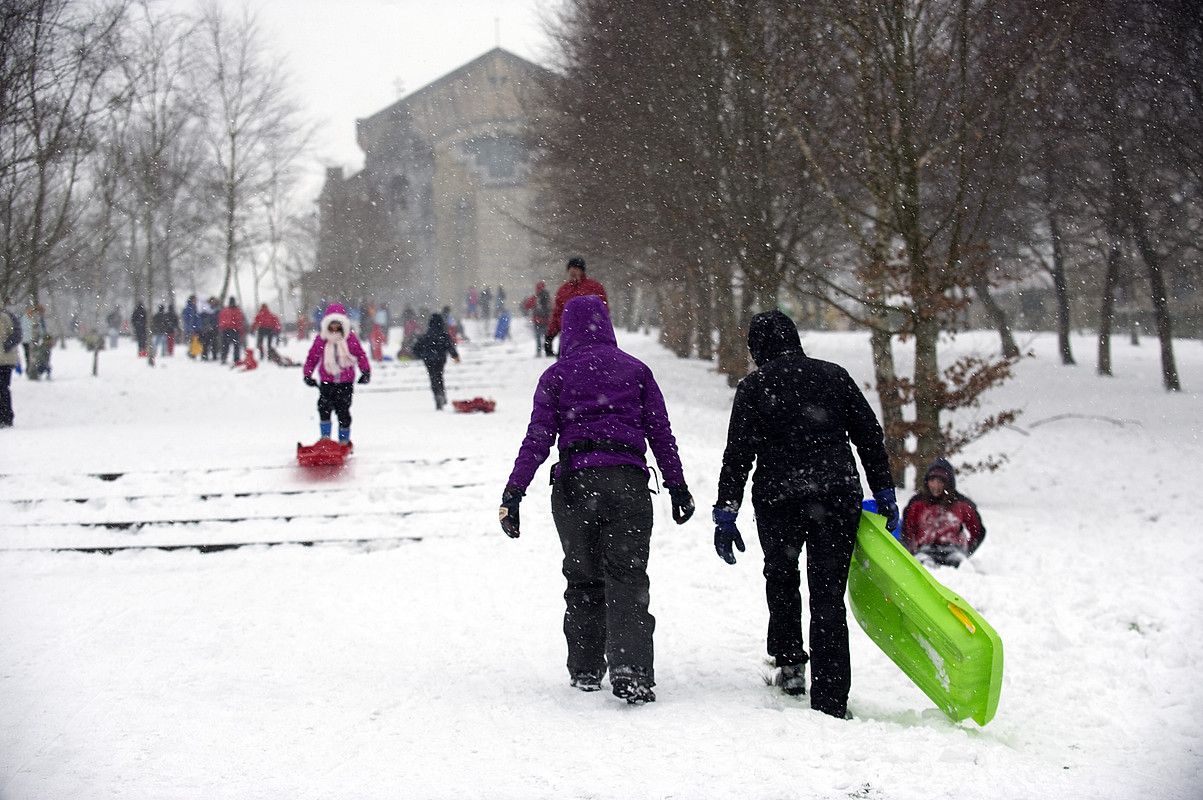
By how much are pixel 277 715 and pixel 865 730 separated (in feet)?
9.04

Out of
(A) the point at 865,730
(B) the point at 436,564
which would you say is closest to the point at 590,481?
(A) the point at 865,730

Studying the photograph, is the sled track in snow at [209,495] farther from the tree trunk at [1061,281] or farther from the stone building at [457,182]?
the stone building at [457,182]

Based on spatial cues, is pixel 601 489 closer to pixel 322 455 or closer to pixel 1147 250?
pixel 322 455

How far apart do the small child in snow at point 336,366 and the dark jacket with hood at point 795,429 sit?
787 centimetres

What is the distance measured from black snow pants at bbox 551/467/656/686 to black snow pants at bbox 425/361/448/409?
12743mm

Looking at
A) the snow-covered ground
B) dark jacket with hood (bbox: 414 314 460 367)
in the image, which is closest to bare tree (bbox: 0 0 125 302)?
the snow-covered ground

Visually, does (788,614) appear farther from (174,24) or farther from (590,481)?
(174,24)

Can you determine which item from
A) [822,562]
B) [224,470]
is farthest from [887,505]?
[224,470]

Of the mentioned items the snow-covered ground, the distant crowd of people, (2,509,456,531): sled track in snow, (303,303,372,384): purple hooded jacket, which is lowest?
the snow-covered ground

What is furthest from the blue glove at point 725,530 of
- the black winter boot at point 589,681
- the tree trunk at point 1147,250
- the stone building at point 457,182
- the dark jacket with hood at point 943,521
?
the stone building at point 457,182

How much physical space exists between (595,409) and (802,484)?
1.08m

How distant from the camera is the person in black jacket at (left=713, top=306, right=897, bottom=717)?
16.2ft

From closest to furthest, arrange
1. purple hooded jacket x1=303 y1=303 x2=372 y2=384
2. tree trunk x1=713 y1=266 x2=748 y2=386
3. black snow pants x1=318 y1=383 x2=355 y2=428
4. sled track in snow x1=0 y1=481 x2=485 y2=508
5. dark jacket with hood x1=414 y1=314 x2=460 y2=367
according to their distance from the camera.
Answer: sled track in snow x1=0 y1=481 x2=485 y2=508, purple hooded jacket x1=303 y1=303 x2=372 y2=384, black snow pants x1=318 y1=383 x2=355 y2=428, dark jacket with hood x1=414 y1=314 x2=460 y2=367, tree trunk x1=713 y1=266 x2=748 y2=386

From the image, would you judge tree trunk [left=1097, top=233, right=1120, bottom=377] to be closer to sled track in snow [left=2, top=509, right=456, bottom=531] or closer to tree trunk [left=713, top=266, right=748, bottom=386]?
tree trunk [left=713, top=266, right=748, bottom=386]
